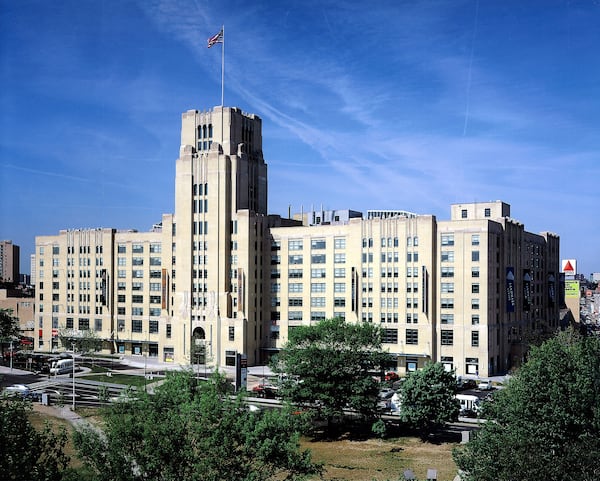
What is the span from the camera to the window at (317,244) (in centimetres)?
11340

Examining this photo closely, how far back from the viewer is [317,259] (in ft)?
373

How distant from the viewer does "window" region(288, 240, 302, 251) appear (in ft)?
378

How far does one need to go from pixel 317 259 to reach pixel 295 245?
478 cm

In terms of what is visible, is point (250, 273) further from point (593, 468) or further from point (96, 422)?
point (593, 468)

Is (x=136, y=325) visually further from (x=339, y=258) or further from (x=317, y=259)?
(x=339, y=258)

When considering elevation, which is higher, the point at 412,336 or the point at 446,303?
the point at 446,303

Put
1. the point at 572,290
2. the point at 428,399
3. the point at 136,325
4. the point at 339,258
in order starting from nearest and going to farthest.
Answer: the point at 428,399 < the point at 339,258 < the point at 136,325 < the point at 572,290

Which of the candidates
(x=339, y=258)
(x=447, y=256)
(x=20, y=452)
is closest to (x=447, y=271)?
(x=447, y=256)

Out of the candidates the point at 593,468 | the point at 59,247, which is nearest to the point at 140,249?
the point at 59,247

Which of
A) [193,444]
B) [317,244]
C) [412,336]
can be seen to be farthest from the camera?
[317,244]

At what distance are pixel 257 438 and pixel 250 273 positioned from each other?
77408 mm

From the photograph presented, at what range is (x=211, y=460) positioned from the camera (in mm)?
33719

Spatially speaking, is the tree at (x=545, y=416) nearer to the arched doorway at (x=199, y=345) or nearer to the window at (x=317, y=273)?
the window at (x=317, y=273)

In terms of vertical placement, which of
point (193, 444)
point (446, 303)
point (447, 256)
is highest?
point (447, 256)
